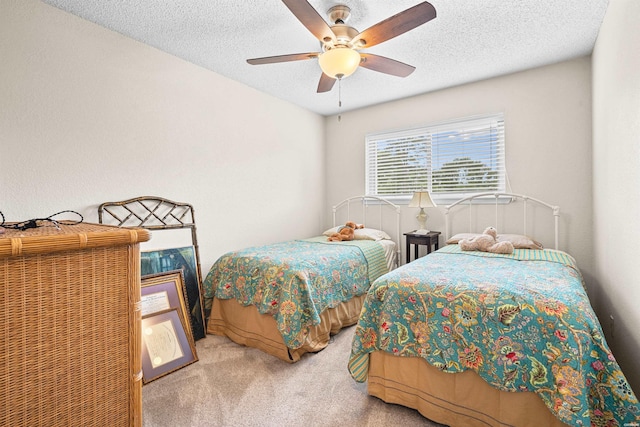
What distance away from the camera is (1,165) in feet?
6.11

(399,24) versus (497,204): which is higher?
(399,24)

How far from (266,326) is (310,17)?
212cm

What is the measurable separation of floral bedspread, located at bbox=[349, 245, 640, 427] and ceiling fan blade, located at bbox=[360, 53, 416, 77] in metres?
1.45

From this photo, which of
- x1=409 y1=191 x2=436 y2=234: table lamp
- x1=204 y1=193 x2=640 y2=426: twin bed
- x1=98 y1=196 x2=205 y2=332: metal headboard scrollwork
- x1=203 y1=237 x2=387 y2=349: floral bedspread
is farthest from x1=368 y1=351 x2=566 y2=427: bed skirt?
x1=409 y1=191 x2=436 y2=234: table lamp

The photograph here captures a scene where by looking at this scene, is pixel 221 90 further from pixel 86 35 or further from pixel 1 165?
pixel 1 165

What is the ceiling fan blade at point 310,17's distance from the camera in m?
1.61

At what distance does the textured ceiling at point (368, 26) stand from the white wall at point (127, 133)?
19 centimetres

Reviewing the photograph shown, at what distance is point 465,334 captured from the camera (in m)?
1.50

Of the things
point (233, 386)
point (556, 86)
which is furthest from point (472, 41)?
point (233, 386)

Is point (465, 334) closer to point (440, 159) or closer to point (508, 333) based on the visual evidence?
point (508, 333)

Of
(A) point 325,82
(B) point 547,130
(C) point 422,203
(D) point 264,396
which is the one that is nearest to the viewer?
(D) point 264,396

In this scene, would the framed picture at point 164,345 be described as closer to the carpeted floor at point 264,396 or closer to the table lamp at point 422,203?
the carpeted floor at point 264,396

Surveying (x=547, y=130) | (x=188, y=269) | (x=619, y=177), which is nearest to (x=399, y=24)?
(x=619, y=177)

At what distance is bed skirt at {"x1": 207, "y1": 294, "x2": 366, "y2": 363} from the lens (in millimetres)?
2314
